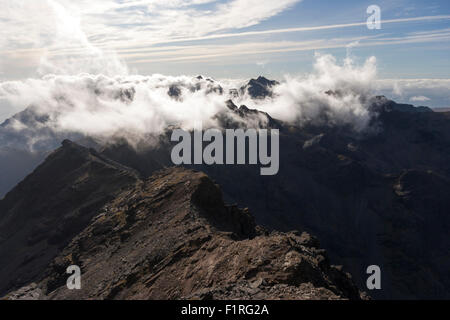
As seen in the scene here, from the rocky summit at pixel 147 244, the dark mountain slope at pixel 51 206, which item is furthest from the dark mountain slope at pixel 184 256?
the dark mountain slope at pixel 51 206

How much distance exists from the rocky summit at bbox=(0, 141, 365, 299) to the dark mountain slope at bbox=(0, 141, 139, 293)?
418 mm

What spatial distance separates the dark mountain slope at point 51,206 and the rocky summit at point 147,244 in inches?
16.4

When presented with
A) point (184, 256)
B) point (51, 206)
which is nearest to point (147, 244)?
point (184, 256)

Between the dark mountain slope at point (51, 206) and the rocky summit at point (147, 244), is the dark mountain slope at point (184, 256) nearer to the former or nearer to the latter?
the rocky summit at point (147, 244)

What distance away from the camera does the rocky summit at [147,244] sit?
127 feet

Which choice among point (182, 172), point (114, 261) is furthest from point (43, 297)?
point (182, 172)

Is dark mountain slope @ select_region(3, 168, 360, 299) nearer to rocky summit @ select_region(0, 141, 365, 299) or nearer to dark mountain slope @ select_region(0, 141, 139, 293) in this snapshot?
rocky summit @ select_region(0, 141, 365, 299)

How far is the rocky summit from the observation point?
3881 cm

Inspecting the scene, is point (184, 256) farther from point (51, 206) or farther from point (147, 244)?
point (51, 206)

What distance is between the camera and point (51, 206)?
12450 centimetres

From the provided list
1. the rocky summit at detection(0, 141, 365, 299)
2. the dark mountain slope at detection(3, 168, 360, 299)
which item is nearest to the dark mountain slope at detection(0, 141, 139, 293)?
the rocky summit at detection(0, 141, 365, 299)

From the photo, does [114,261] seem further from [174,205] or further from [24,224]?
[24,224]

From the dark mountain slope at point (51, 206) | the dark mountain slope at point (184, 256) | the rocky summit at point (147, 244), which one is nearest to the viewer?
the dark mountain slope at point (184, 256)
